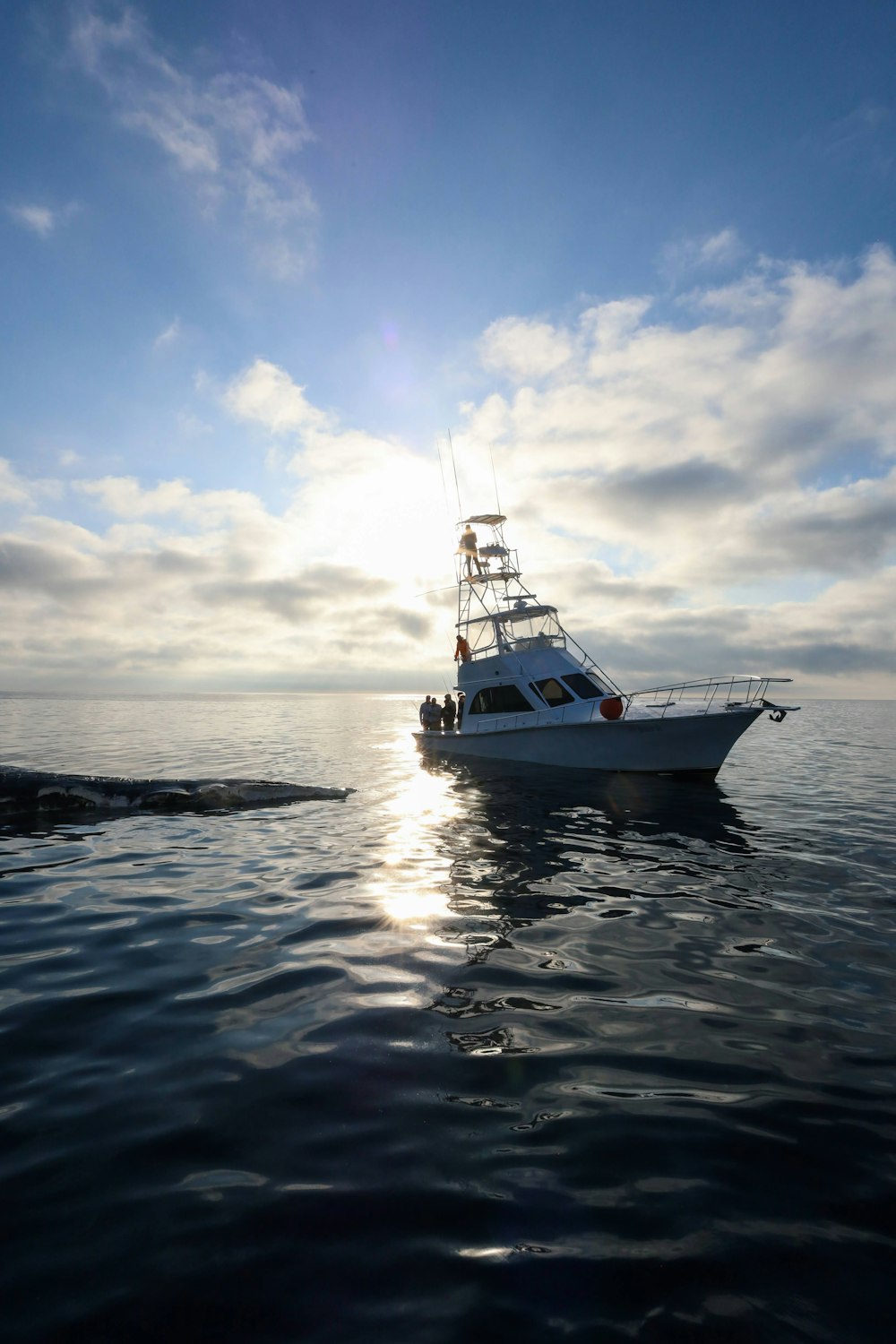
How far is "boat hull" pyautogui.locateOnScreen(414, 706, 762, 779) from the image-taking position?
623 inches

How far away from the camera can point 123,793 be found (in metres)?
11.7

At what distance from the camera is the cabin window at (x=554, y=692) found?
19094 mm

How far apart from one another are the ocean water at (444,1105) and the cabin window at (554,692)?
11183 mm

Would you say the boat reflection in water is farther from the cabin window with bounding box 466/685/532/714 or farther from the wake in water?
the cabin window with bounding box 466/685/532/714

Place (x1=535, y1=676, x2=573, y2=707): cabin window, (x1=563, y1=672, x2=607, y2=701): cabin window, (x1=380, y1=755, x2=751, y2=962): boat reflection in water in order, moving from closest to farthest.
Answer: (x1=380, y1=755, x2=751, y2=962): boat reflection in water
(x1=563, y1=672, x2=607, y2=701): cabin window
(x1=535, y1=676, x2=573, y2=707): cabin window

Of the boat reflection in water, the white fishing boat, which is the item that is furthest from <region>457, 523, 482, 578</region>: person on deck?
the boat reflection in water

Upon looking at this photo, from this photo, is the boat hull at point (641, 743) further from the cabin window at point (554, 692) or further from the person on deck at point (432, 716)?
the person on deck at point (432, 716)

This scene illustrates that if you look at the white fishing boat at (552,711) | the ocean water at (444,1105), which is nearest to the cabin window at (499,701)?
the white fishing boat at (552,711)

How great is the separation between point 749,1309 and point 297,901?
17.5ft

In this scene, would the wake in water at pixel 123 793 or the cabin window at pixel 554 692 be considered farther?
the cabin window at pixel 554 692

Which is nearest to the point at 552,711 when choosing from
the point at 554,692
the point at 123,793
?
the point at 554,692

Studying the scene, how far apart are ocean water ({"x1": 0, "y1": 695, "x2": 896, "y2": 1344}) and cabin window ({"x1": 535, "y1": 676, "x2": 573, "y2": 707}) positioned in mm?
11183

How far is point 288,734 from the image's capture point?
120ft

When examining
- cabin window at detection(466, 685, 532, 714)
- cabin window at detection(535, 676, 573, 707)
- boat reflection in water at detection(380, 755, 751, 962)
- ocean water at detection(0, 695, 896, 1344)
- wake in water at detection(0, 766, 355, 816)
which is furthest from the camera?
cabin window at detection(466, 685, 532, 714)
